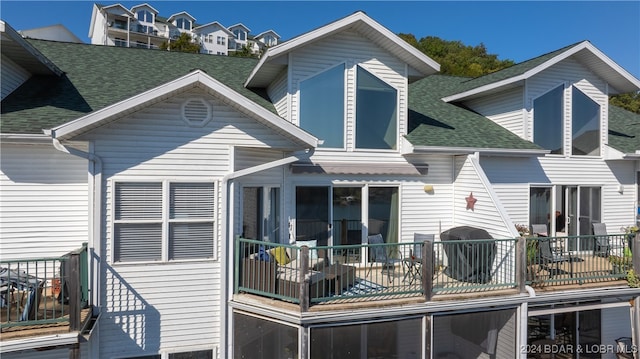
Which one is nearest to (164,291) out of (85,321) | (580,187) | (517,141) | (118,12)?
(85,321)

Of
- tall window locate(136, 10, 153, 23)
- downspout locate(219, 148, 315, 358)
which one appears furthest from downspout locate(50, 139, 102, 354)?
tall window locate(136, 10, 153, 23)

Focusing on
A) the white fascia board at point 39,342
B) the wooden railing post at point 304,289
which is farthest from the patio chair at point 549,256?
the white fascia board at point 39,342

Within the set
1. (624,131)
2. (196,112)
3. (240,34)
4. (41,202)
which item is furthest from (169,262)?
(240,34)

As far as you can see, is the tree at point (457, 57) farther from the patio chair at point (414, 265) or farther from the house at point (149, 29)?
the patio chair at point (414, 265)

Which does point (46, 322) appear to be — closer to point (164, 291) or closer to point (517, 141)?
point (164, 291)

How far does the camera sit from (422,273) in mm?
7484

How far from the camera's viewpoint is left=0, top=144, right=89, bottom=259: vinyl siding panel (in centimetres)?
743

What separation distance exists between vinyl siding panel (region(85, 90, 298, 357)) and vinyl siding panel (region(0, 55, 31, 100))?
3400 mm

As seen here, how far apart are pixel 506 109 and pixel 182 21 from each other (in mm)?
77987

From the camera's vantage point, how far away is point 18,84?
9.13 m

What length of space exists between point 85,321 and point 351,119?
6.76 metres

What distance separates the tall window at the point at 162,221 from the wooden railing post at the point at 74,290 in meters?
1.16

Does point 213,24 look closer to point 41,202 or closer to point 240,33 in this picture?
point 240,33

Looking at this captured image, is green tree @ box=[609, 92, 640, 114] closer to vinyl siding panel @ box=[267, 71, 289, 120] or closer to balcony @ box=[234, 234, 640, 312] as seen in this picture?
balcony @ box=[234, 234, 640, 312]
